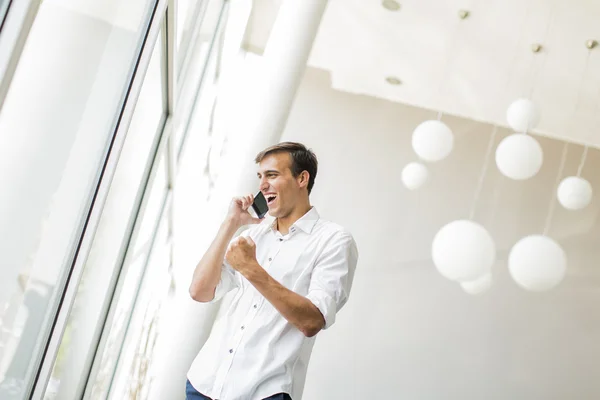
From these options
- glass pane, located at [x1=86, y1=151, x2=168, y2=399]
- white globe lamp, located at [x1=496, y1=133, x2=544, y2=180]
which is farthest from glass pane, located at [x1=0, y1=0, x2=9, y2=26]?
white globe lamp, located at [x1=496, y1=133, x2=544, y2=180]

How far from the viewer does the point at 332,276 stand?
57.4 inches

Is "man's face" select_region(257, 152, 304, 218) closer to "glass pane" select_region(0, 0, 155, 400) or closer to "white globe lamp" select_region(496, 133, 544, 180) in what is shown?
"glass pane" select_region(0, 0, 155, 400)

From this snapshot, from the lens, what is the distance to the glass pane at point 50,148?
3.20ft

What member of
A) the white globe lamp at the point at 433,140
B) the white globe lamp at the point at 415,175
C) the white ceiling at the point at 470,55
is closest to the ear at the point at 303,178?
the white globe lamp at the point at 433,140

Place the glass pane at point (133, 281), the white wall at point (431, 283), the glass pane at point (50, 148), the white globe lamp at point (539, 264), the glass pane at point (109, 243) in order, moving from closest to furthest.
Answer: the glass pane at point (50, 148) → the glass pane at point (109, 243) → the glass pane at point (133, 281) → the white globe lamp at point (539, 264) → the white wall at point (431, 283)

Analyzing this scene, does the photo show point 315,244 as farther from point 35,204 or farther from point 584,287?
point 584,287

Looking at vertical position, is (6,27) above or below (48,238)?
above

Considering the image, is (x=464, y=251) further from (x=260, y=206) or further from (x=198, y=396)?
(x=198, y=396)

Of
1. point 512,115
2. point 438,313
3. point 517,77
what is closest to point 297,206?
point 512,115

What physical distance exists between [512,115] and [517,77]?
2.34 metres

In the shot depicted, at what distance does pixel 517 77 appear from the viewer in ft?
19.8

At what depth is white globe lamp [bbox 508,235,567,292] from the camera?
10.8 feet

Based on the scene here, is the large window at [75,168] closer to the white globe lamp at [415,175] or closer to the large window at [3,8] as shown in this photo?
the large window at [3,8]

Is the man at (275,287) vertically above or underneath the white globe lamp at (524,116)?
underneath
